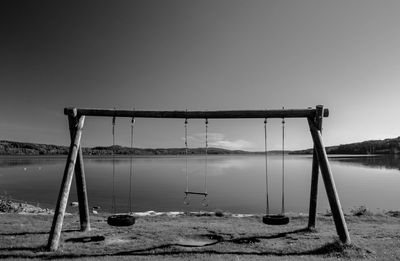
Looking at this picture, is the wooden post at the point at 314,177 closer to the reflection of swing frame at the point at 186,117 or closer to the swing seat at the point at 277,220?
the reflection of swing frame at the point at 186,117

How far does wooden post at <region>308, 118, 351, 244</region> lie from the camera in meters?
10.3

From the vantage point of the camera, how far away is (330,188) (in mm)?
10734

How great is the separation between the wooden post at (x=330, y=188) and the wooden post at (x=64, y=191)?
8676 millimetres

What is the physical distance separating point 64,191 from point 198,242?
4.92m

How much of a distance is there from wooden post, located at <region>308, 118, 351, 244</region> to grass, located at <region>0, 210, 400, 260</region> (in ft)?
1.32

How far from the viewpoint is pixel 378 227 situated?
45.8 feet

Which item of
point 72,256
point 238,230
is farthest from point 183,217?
point 72,256

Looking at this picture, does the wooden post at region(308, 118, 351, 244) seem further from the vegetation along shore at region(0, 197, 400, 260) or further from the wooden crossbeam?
the wooden crossbeam

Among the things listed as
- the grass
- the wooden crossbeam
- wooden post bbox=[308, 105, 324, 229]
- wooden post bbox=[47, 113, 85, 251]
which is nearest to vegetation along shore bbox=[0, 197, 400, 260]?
the grass

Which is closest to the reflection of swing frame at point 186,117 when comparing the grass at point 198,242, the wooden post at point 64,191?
the wooden post at point 64,191

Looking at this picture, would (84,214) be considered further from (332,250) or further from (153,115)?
(332,250)

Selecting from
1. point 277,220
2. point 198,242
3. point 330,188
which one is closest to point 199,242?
point 198,242

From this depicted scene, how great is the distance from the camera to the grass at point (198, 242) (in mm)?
9578

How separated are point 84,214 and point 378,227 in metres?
12.5
